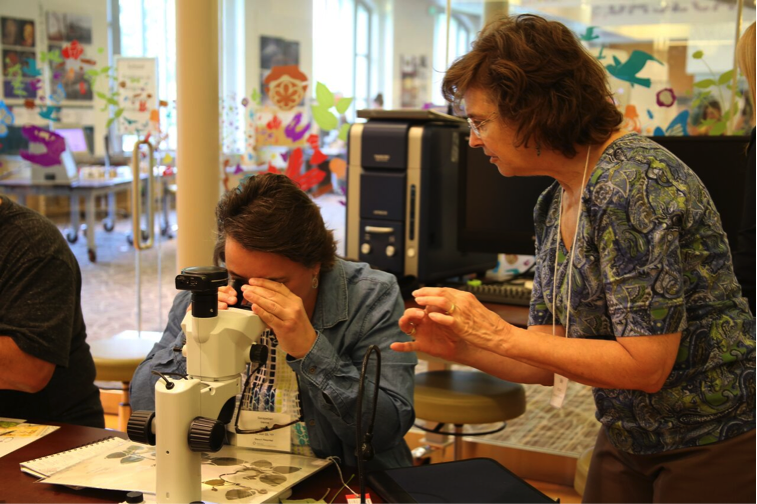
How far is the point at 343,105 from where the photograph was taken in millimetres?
3943

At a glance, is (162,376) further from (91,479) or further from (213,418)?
(91,479)

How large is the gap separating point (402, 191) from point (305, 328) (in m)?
1.58

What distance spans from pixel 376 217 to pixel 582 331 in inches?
70.1

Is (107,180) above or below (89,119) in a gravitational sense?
below

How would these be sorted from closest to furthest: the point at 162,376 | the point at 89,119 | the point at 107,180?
1. the point at 162,376
2. the point at 89,119
3. the point at 107,180

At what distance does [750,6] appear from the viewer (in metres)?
3.32

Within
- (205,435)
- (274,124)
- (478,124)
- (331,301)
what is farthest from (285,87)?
(205,435)

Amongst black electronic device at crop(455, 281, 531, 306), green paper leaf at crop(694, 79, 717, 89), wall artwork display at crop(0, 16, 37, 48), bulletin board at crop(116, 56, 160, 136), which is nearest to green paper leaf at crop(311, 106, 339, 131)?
bulletin board at crop(116, 56, 160, 136)

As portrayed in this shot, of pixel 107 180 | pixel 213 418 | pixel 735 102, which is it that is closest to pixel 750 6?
pixel 735 102

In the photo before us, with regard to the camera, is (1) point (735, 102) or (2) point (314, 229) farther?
(1) point (735, 102)

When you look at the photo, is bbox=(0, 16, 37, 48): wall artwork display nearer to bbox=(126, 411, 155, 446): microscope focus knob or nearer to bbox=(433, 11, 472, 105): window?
bbox=(433, 11, 472, 105): window

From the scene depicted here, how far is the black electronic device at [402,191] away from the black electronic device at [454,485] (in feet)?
5.34

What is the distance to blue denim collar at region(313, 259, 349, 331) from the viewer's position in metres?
1.67

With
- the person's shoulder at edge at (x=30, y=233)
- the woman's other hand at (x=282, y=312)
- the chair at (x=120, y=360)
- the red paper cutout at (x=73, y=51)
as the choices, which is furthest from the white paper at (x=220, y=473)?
the red paper cutout at (x=73, y=51)
